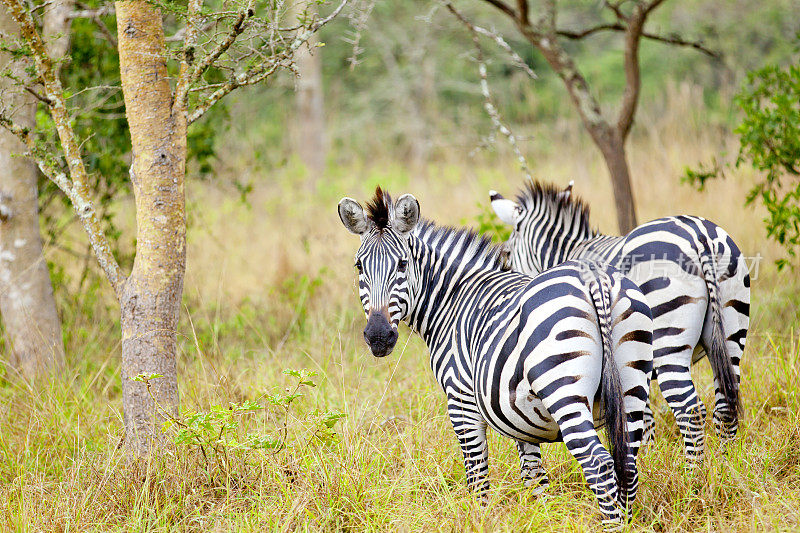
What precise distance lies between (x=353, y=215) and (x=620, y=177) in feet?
11.1

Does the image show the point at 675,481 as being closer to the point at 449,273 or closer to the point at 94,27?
the point at 449,273

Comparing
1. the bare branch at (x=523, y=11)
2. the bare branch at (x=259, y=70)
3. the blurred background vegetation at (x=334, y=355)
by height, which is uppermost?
the bare branch at (x=523, y=11)

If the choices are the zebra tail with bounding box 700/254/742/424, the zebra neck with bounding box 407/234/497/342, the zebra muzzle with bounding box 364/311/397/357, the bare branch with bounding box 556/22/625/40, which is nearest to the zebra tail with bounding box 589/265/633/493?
the zebra neck with bounding box 407/234/497/342

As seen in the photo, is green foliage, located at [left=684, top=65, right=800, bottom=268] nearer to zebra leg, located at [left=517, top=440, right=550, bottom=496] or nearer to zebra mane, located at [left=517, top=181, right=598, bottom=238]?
zebra mane, located at [left=517, top=181, right=598, bottom=238]

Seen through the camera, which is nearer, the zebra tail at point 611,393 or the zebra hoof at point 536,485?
the zebra tail at point 611,393

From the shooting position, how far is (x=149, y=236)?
12.1 feet

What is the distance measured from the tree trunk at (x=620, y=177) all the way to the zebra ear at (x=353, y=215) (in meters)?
3.26

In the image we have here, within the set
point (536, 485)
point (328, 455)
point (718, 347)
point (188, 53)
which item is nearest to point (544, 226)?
point (718, 347)

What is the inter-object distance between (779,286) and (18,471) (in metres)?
5.98

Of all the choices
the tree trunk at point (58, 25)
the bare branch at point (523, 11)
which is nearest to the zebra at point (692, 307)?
the bare branch at point (523, 11)

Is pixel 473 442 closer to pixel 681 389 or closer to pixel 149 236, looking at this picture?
pixel 681 389

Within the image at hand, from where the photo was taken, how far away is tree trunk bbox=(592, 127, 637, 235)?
20.2ft

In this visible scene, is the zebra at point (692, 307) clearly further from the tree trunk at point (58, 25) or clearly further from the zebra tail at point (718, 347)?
the tree trunk at point (58, 25)

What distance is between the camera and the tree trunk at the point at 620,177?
615cm
